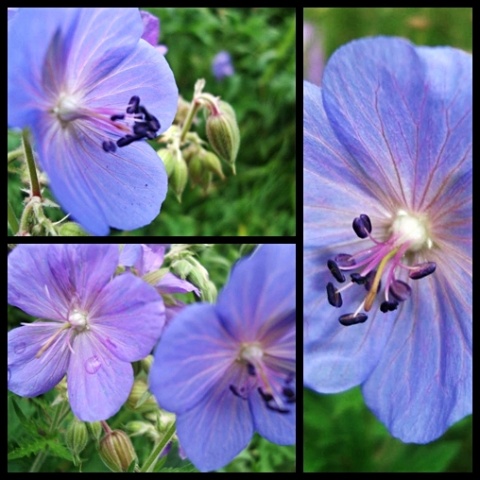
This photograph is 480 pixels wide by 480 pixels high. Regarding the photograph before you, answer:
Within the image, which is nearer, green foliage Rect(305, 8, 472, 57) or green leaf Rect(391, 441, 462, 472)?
green foliage Rect(305, 8, 472, 57)

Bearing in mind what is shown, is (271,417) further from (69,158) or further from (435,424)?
(69,158)

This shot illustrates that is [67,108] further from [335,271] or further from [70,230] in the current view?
[335,271]

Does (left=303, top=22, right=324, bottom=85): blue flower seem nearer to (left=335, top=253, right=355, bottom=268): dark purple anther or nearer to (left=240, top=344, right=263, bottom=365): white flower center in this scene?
(left=335, top=253, right=355, bottom=268): dark purple anther

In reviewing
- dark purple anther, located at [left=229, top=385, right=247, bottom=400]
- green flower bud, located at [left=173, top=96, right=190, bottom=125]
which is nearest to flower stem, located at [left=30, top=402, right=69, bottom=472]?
dark purple anther, located at [left=229, top=385, right=247, bottom=400]

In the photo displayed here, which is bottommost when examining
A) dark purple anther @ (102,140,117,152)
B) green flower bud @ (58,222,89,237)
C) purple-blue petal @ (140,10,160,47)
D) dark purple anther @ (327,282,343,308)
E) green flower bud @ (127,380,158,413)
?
green flower bud @ (127,380,158,413)

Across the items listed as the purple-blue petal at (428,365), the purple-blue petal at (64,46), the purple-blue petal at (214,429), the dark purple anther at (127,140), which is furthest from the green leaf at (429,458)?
the purple-blue petal at (64,46)

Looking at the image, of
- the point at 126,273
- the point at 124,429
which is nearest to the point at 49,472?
the point at 124,429
